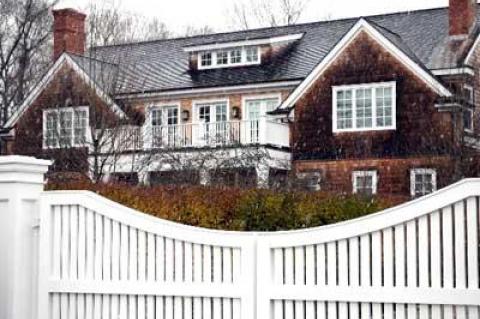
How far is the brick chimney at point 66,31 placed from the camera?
32.7 metres

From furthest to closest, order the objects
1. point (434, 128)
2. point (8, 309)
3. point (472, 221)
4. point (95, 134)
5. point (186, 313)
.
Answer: point (434, 128), point (95, 134), point (8, 309), point (186, 313), point (472, 221)

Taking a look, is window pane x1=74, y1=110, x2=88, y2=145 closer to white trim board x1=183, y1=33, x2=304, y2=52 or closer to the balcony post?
the balcony post

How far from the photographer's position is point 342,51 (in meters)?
25.2

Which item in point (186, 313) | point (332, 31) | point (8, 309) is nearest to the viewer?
point (186, 313)

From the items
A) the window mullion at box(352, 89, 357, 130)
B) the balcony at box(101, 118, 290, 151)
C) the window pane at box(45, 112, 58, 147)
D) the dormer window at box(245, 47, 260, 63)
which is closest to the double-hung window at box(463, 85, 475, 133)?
the window mullion at box(352, 89, 357, 130)

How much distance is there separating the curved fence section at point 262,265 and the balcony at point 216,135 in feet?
53.1

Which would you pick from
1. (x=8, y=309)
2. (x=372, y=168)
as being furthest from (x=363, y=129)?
(x=8, y=309)

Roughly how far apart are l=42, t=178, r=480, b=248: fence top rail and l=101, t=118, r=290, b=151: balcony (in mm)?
16250

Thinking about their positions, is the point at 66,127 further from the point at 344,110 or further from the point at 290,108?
the point at 344,110

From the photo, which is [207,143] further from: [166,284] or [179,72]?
[166,284]

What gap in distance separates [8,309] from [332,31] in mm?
24521

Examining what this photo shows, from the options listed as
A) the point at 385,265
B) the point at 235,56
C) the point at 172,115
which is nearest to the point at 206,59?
the point at 235,56

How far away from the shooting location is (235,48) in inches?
1194

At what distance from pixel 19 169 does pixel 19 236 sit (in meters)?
0.52
